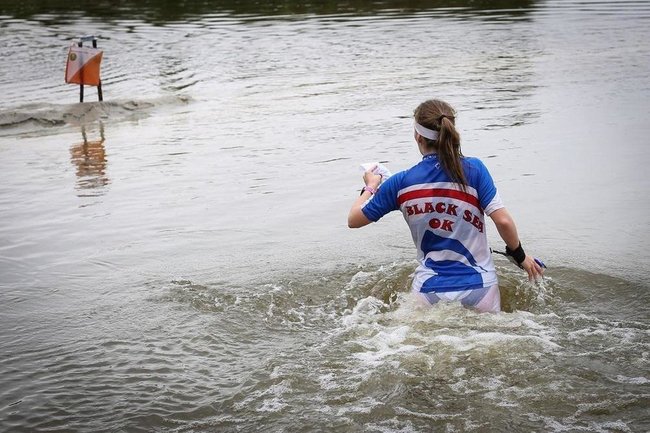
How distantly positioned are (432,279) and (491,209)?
61 centimetres

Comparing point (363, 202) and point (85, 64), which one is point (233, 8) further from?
point (363, 202)

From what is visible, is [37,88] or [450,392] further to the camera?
[37,88]

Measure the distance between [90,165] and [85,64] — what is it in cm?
420

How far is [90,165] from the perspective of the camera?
12500 millimetres

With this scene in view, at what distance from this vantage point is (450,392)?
493cm

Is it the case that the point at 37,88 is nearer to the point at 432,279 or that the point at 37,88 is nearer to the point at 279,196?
the point at 279,196

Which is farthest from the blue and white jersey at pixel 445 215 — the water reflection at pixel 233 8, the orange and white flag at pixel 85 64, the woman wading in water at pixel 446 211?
the water reflection at pixel 233 8

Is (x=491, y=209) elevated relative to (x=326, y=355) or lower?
elevated

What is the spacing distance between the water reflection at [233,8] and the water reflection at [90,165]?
22.5m

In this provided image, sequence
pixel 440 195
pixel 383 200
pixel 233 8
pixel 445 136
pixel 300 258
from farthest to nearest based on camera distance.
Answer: pixel 233 8, pixel 300 258, pixel 383 200, pixel 440 195, pixel 445 136

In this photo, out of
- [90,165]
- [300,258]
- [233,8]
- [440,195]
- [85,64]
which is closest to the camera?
[440,195]

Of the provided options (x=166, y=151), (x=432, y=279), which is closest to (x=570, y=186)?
(x=432, y=279)

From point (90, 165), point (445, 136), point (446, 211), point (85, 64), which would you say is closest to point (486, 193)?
point (446, 211)

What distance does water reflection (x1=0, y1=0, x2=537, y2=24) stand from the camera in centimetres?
3722
